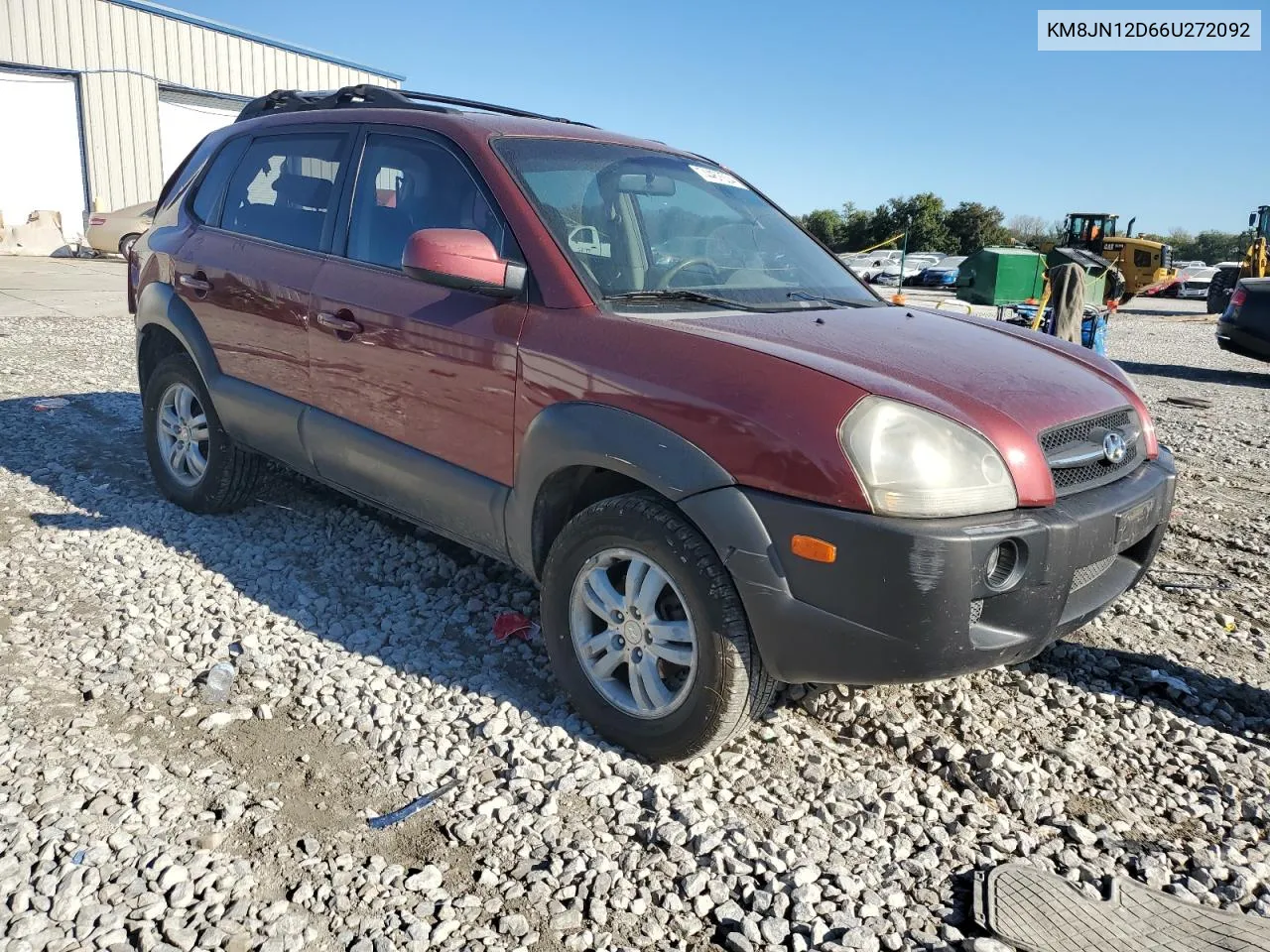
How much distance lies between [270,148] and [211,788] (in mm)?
3021

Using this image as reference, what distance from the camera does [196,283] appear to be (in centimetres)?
463

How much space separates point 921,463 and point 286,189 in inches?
126

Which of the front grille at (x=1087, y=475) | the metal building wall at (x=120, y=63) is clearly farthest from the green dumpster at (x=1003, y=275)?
the metal building wall at (x=120, y=63)

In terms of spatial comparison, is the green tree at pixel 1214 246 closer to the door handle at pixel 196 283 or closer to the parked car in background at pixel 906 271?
the parked car in background at pixel 906 271

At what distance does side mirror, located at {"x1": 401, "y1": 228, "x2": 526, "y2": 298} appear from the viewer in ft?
10.1

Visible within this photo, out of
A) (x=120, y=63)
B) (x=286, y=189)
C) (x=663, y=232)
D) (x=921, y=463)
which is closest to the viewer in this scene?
(x=921, y=463)

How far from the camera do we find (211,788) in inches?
107

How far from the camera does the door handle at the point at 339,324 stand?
3.70 metres

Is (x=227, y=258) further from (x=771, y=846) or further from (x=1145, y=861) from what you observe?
(x=1145, y=861)

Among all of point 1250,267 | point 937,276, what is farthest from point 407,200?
point 937,276

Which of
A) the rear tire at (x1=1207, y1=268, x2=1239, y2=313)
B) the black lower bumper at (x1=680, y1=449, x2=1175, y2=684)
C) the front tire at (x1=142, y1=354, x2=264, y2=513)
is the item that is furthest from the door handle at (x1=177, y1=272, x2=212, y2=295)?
the rear tire at (x1=1207, y1=268, x2=1239, y2=313)

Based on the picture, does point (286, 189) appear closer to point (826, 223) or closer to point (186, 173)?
point (186, 173)

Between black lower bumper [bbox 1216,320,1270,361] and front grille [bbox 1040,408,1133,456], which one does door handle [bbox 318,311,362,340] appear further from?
black lower bumper [bbox 1216,320,1270,361]

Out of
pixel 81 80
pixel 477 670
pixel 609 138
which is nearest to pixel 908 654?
pixel 477 670
